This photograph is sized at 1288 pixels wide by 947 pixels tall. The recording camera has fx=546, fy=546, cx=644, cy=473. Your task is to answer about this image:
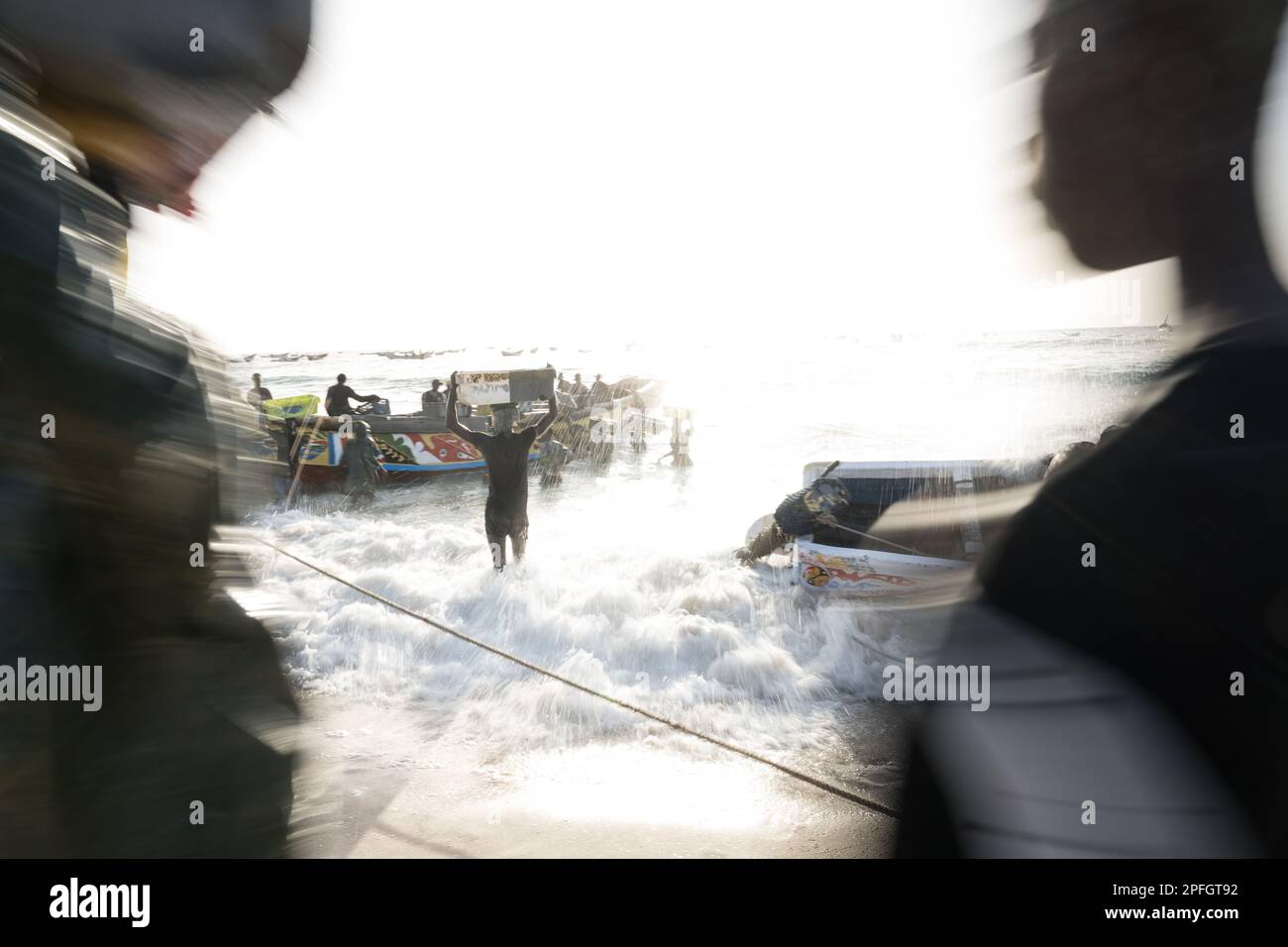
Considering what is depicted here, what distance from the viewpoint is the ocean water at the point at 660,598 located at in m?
1.89

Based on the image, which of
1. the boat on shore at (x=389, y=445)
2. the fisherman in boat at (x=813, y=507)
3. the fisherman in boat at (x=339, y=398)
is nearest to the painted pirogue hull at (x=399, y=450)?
the boat on shore at (x=389, y=445)

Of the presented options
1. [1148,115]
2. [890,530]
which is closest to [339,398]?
[890,530]

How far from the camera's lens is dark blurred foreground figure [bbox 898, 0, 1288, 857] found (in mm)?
392

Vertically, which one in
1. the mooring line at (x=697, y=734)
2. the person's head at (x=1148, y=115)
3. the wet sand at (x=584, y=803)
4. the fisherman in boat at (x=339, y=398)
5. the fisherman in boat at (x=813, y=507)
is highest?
the fisherman in boat at (x=339, y=398)

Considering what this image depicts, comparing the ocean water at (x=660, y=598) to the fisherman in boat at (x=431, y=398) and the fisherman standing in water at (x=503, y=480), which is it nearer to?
the fisherman standing in water at (x=503, y=480)

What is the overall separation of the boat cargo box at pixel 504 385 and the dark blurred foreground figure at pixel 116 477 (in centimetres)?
519

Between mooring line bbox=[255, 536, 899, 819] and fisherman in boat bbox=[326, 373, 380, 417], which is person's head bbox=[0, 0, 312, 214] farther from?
fisherman in boat bbox=[326, 373, 380, 417]

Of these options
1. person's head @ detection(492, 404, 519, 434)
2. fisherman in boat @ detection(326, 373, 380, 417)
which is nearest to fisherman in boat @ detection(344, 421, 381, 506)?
fisherman in boat @ detection(326, 373, 380, 417)

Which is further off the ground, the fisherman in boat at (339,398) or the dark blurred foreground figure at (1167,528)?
the fisherman in boat at (339,398)

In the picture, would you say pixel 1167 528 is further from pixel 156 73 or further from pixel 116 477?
pixel 156 73

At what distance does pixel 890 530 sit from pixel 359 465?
20.6 ft

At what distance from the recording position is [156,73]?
0.47 metres

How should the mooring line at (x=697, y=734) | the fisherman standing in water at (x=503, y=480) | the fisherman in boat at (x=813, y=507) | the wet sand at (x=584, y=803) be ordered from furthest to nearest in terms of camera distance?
the fisherman standing in water at (x=503, y=480) → the fisherman in boat at (x=813, y=507) → the wet sand at (x=584, y=803) → the mooring line at (x=697, y=734)
